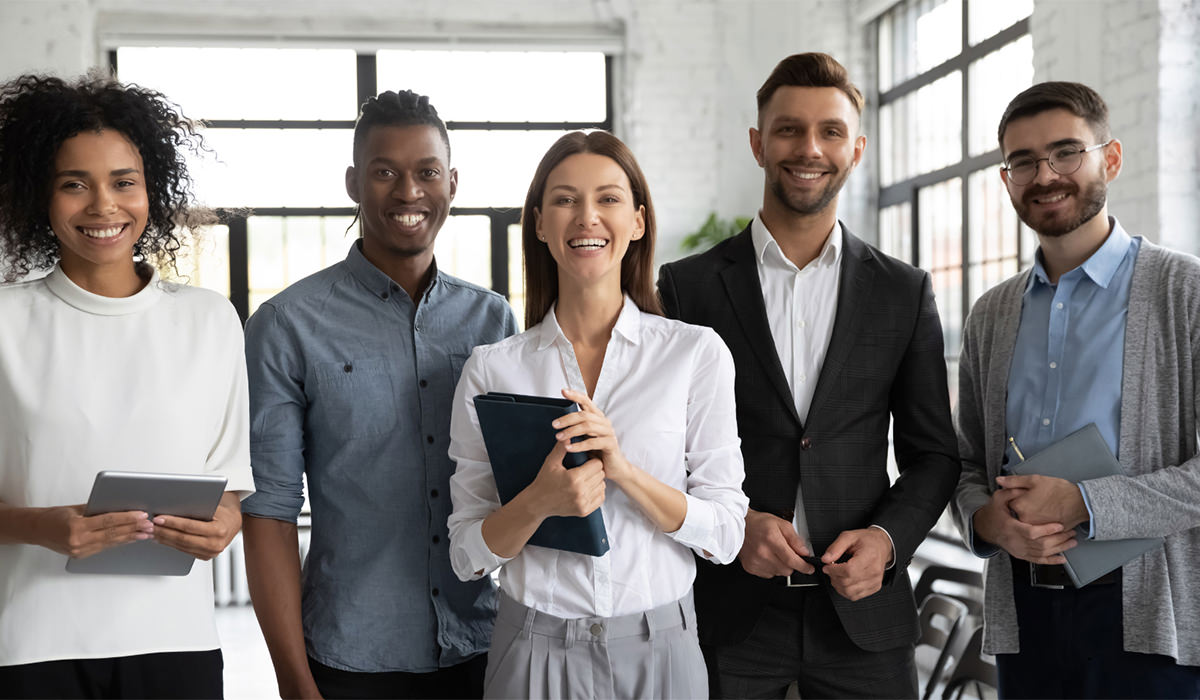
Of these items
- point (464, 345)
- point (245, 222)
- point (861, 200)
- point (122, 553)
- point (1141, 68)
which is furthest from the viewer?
point (245, 222)

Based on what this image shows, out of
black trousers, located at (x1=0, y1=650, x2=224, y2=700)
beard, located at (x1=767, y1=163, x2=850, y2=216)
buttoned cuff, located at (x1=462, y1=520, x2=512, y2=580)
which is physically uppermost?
beard, located at (x1=767, y1=163, x2=850, y2=216)

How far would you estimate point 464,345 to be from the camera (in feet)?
7.09

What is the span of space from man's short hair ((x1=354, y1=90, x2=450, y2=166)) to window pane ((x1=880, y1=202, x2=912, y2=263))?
15.8ft

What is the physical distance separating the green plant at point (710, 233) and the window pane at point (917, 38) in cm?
133

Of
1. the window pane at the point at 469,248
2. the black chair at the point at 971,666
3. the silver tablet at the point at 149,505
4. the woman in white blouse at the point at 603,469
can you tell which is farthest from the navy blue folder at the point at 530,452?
the window pane at the point at 469,248

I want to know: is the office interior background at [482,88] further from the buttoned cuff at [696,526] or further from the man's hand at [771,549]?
the buttoned cuff at [696,526]

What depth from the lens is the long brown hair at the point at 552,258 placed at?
1948mm

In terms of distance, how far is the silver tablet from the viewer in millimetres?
1591

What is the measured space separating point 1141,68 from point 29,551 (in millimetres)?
4085

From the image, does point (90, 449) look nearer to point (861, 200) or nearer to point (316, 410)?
point (316, 410)

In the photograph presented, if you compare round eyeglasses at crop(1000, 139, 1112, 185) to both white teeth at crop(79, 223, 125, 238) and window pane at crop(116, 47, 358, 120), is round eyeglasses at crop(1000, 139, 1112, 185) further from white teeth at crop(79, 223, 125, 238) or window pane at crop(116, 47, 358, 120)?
window pane at crop(116, 47, 358, 120)

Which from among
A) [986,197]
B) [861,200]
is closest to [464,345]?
[986,197]

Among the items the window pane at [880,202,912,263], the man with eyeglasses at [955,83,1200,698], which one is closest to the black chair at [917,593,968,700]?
the man with eyeglasses at [955,83,1200,698]

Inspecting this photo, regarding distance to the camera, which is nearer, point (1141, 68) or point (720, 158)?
point (1141, 68)
